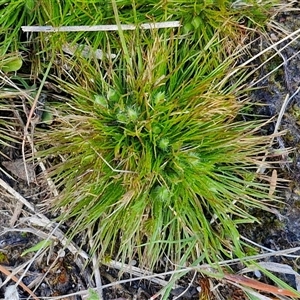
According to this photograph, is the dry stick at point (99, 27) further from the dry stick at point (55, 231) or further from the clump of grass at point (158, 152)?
the dry stick at point (55, 231)

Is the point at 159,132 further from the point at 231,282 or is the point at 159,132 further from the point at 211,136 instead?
the point at 231,282

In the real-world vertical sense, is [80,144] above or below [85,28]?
below

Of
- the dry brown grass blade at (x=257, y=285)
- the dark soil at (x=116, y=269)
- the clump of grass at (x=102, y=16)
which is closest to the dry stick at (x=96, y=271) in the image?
the dark soil at (x=116, y=269)

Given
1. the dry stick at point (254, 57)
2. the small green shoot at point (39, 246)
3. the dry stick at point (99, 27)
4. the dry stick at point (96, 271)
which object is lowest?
the dry stick at point (96, 271)

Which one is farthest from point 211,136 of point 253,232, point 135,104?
point 253,232

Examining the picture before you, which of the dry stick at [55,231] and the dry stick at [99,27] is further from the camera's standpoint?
the dry stick at [55,231]

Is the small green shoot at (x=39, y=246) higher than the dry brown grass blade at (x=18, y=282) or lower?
higher

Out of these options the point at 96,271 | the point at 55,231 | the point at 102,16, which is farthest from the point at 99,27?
the point at 96,271

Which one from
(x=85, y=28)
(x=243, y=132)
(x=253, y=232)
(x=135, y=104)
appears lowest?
(x=253, y=232)
